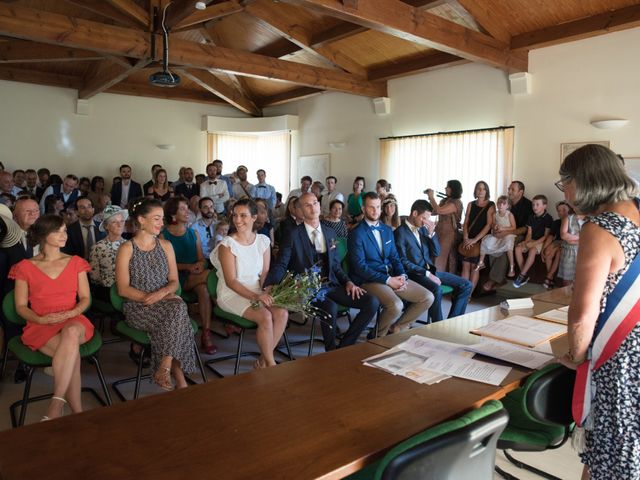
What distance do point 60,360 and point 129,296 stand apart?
0.57 meters

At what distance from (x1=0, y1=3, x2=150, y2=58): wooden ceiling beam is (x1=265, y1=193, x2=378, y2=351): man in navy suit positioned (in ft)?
12.5

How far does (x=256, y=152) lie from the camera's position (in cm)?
1158

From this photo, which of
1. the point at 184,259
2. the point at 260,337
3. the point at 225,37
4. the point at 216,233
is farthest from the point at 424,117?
the point at 260,337

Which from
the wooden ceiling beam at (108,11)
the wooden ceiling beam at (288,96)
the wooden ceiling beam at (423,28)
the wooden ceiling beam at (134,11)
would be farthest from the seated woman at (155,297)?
the wooden ceiling beam at (288,96)

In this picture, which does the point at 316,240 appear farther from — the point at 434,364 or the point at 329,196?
the point at 329,196

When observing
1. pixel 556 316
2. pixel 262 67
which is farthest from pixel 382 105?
pixel 556 316

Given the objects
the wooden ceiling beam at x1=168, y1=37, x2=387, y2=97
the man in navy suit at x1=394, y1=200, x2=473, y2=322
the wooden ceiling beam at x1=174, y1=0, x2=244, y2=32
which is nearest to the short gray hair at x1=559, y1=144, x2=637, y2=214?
the man in navy suit at x1=394, y1=200, x2=473, y2=322

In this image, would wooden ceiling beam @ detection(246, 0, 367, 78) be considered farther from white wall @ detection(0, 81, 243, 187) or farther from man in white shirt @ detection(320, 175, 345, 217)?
white wall @ detection(0, 81, 243, 187)

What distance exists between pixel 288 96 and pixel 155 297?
803 centimetres

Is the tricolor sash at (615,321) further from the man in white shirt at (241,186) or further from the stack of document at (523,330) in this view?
the man in white shirt at (241,186)

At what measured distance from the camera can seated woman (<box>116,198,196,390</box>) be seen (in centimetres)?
294

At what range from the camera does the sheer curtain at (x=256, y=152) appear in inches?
434

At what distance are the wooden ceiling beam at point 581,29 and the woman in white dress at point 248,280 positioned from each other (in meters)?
4.78

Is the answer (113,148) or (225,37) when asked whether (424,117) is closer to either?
(225,37)
